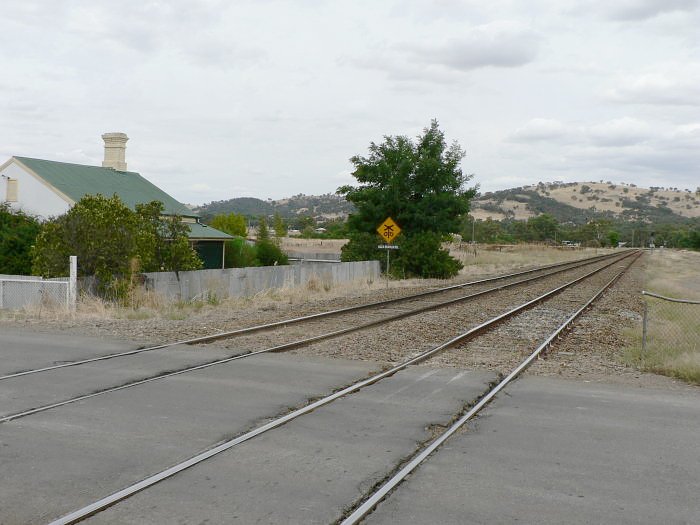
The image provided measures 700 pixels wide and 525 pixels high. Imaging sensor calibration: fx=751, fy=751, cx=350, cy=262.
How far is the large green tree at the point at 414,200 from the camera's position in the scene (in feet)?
122

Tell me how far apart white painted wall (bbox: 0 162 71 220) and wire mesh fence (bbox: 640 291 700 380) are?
93.1ft

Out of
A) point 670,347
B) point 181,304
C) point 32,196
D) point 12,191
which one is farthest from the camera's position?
point 12,191

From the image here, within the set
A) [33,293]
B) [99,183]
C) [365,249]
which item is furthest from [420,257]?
[33,293]

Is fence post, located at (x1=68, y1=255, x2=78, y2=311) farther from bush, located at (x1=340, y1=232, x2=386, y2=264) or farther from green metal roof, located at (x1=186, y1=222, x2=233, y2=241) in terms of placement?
bush, located at (x1=340, y1=232, x2=386, y2=264)

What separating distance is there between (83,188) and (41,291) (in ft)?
70.2

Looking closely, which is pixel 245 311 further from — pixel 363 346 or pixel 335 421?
pixel 335 421

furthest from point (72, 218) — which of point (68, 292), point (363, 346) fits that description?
point (363, 346)

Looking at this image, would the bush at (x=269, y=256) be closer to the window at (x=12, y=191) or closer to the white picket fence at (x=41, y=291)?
the window at (x=12, y=191)

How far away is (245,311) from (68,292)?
454 cm

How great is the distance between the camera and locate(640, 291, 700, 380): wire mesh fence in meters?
11.7

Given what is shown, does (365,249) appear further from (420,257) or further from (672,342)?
(672,342)

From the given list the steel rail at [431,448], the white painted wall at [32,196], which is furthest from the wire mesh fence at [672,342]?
the white painted wall at [32,196]

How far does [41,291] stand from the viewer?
19.0m

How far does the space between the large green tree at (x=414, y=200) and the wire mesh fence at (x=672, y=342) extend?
53.1ft
